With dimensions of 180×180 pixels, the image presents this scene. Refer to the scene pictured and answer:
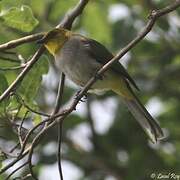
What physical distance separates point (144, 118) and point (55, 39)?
36.1 inches

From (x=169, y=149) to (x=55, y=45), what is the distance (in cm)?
196

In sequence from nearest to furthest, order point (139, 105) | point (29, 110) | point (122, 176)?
1. point (29, 110)
2. point (139, 105)
3. point (122, 176)

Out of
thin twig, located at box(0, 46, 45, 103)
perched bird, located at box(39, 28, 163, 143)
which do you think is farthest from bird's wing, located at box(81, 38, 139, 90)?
thin twig, located at box(0, 46, 45, 103)

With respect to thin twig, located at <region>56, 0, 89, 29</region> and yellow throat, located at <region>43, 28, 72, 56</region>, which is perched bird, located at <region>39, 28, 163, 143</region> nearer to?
yellow throat, located at <region>43, 28, 72, 56</region>

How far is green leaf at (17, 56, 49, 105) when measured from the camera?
4.11m

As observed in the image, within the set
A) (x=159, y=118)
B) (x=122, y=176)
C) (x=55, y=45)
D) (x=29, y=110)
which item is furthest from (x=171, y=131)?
(x=29, y=110)

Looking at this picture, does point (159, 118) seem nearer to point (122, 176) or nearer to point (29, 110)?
point (122, 176)

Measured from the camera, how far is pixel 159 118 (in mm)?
6527

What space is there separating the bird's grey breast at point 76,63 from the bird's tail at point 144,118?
0.31 metres

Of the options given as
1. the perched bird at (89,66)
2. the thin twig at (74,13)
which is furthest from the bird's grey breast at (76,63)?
the thin twig at (74,13)

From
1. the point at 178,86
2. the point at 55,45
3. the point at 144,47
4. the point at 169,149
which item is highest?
the point at 55,45

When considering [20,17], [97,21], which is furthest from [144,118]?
[97,21]

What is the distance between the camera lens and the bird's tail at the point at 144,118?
4.75 metres

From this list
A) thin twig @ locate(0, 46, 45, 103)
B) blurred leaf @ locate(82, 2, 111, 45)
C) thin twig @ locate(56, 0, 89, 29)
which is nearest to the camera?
thin twig @ locate(0, 46, 45, 103)
